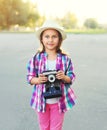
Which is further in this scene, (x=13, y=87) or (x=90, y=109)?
(x=13, y=87)

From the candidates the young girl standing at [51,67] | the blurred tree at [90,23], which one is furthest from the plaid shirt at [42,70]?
the blurred tree at [90,23]

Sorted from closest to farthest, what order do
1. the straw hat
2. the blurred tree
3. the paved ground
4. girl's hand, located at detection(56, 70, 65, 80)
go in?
1. girl's hand, located at detection(56, 70, 65, 80)
2. the straw hat
3. the paved ground
4. the blurred tree

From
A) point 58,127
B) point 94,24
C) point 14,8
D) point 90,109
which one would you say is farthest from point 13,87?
point 94,24

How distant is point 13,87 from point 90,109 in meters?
2.11

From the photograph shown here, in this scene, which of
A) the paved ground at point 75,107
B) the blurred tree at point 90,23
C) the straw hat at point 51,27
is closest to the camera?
the straw hat at point 51,27

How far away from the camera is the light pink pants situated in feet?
12.3

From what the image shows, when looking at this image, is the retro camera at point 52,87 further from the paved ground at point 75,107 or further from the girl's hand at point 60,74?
the paved ground at point 75,107

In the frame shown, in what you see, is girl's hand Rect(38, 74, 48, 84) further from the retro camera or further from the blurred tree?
the blurred tree

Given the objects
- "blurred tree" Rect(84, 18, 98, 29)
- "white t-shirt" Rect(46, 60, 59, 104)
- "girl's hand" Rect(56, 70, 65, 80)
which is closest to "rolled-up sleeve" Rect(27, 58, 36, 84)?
"white t-shirt" Rect(46, 60, 59, 104)

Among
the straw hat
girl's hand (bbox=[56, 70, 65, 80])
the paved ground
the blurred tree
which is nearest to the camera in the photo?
girl's hand (bbox=[56, 70, 65, 80])

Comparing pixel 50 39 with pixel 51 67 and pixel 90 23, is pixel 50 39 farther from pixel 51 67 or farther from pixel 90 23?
pixel 90 23

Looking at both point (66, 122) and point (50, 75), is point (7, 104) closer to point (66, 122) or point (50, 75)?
point (66, 122)

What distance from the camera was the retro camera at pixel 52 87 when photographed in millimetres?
3572

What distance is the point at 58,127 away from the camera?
384cm
